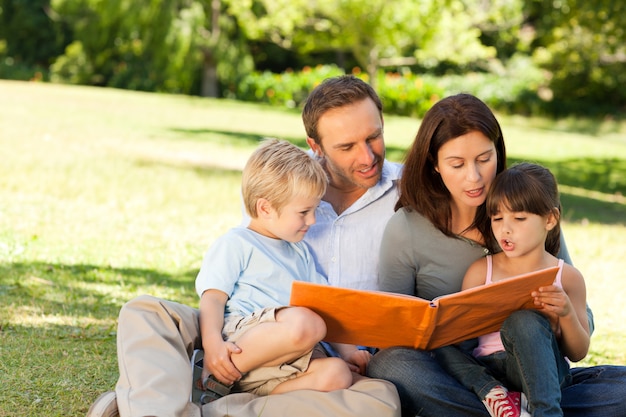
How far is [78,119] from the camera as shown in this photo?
16.0 meters

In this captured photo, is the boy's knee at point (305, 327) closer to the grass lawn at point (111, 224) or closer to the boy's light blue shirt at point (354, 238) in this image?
the boy's light blue shirt at point (354, 238)

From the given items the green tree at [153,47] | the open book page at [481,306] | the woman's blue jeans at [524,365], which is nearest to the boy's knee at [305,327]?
the open book page at [481,306]

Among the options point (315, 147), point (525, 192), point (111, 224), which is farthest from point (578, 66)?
point (525, 192)

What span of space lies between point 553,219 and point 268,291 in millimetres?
1098

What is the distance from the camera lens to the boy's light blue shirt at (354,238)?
3.81 meters

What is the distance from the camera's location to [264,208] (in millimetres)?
3463

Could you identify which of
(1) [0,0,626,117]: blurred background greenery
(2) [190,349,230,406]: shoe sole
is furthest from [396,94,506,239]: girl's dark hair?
(1) [0,0,626,117]: blurred background greenery

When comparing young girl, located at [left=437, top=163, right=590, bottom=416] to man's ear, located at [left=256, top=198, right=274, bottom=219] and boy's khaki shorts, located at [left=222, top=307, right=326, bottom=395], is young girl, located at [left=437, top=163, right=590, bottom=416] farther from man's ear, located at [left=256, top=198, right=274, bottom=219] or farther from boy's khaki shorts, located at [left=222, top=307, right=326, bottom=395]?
man's ear, located at [left=256, top=198, right=274, bottom=219]

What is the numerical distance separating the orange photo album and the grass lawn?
3.72 ft

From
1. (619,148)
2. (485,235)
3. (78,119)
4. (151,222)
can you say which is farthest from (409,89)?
(485,235)

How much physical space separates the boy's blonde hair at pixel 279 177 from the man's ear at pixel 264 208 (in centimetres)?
2

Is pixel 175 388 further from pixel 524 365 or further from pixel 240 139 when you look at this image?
pixel 240 139

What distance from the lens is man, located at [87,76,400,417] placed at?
309cm

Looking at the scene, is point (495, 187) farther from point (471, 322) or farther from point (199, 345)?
point (199, 345)
